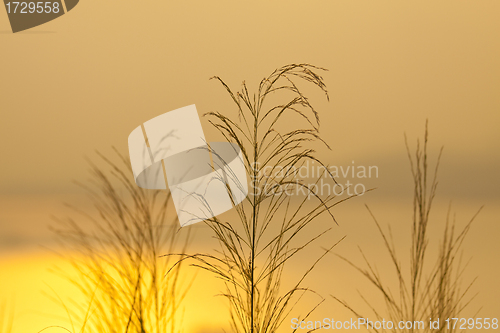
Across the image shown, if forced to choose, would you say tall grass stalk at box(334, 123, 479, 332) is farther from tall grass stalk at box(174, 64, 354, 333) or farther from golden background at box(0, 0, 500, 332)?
tall grass stalk at box(174, 64, 354, 333)

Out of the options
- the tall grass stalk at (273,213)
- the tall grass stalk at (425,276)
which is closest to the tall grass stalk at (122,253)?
the tall grass stalk at (273,213)

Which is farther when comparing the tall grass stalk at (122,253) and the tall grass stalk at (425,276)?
the tall grass stalk at (122,253)

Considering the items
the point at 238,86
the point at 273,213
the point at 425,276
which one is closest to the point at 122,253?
the point at 273,213

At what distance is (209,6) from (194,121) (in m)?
0.69

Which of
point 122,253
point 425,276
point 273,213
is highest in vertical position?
point 273,213

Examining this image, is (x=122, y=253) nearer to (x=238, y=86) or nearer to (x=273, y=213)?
(x=273, y=213)

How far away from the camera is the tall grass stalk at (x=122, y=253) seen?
2.07m

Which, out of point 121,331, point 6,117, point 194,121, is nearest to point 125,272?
point 121,331

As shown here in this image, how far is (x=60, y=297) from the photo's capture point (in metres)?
2.13

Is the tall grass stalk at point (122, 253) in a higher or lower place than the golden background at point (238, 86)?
lower

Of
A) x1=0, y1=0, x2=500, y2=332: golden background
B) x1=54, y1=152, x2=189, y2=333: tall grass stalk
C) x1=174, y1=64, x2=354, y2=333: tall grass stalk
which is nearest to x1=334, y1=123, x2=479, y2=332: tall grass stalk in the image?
x1=0, y1=0, x2=500, y2=332: golden background

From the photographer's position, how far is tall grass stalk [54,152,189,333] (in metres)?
2.07

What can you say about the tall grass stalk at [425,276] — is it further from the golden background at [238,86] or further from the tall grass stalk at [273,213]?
the tall grass stalk at [273,213]

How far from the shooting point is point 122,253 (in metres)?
2.13
